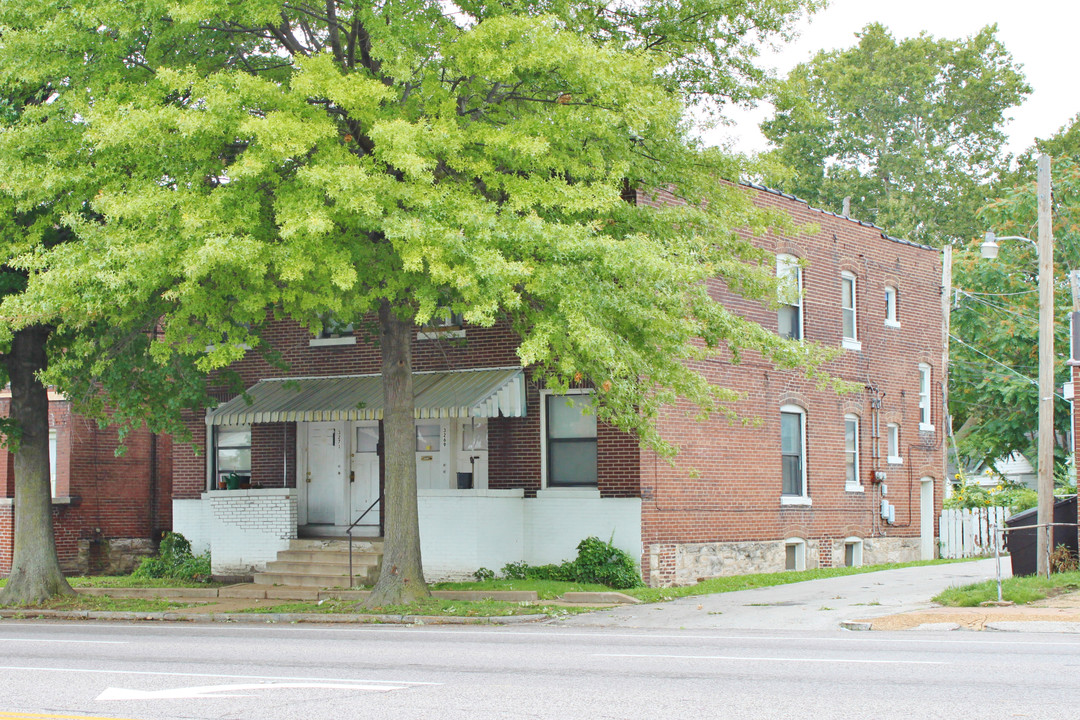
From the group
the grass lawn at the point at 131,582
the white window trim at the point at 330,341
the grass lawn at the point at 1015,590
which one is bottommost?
the grass lawn at the point at 131,582

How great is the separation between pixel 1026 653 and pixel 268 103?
10938 millimetres

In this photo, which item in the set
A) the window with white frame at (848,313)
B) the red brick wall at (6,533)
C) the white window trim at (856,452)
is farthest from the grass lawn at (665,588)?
the red brick wall at (6,533)

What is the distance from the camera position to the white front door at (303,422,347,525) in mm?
24391

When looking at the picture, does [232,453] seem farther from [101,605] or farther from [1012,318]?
[1012,318]

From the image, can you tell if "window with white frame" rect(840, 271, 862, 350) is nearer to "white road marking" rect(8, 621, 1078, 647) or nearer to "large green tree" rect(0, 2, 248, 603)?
"white road marking" rect(8, 621, 1078, 647)

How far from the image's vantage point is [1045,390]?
18.8m

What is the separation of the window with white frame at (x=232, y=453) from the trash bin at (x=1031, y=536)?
1501 centimetres

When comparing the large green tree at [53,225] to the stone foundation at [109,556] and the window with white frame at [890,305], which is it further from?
the window with white frame at [890,305]

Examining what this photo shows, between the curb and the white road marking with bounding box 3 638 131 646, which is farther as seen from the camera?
the curb

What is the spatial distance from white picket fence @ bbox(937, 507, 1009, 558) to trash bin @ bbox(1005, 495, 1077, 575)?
10.0 meters

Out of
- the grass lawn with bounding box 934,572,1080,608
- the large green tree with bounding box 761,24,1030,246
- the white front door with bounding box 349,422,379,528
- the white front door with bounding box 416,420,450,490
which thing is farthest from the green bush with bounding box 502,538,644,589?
the large green tree with bounding box 761,24,1030,246

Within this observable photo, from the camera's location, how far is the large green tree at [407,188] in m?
14.8

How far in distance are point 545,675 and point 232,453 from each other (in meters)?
16.9

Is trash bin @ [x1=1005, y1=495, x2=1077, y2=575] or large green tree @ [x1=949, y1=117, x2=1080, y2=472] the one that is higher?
large green tree @ [x1=949, y1=117, x2=1080, y2=472]
